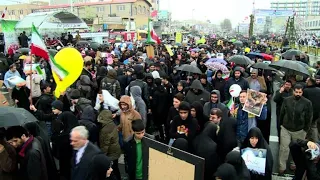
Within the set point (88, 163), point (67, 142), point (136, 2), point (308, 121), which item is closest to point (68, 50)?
point (67, 142)

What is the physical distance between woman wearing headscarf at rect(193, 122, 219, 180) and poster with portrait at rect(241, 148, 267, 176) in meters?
0.41

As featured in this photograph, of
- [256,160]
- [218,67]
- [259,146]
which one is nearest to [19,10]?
[218,67]

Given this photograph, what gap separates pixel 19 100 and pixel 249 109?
15.8ft

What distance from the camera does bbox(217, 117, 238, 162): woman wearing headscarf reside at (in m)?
5.17

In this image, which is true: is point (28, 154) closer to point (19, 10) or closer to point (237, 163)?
point (237, 163)

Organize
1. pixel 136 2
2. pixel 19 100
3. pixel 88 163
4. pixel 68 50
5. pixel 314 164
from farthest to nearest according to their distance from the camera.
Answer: pixel 136 2, pixel 19 100, pixel 68 50, pixel 314 164, pixel 88 163

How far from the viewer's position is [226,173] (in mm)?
3752

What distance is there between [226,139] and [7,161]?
3.07 m

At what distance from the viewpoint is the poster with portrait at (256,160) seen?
14.9 ft

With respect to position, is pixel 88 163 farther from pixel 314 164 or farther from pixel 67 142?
pixel 314 164

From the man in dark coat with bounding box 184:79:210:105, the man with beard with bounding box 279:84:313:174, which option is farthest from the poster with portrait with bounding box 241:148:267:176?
the man in dark coat with bounding box 184:79:210:105

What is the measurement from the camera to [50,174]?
15.4ft

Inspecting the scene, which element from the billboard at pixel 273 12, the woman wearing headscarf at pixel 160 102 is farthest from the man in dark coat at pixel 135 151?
the billboard at pixel 273 12

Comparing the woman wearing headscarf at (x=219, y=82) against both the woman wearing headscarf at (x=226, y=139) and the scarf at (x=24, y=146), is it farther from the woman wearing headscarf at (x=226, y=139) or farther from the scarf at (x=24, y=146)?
the scarf at (x=24, y=146)
